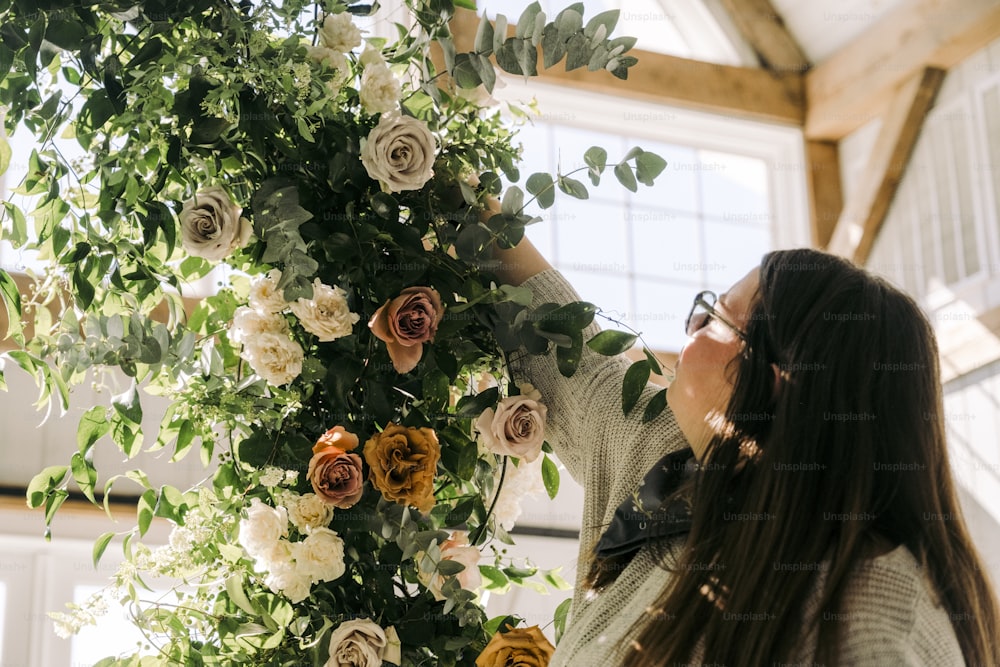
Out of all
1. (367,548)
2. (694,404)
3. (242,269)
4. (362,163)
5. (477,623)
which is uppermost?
(362,163)

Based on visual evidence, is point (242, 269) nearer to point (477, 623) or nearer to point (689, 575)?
point (477, 623)

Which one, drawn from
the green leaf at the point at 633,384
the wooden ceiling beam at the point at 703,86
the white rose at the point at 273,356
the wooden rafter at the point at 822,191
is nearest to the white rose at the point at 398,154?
the white rose at the point at 273,356

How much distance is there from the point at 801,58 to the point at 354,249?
448 centimetres

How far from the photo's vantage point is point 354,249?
1.44 m

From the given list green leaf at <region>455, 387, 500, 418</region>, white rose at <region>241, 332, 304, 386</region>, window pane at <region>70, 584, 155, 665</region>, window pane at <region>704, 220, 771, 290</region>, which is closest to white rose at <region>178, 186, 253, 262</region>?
white rose at <region>241, 332, 304, 386</region>

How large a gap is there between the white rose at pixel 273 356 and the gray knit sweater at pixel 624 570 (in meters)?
0.35

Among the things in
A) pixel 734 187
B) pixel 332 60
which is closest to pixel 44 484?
pixel 332 60

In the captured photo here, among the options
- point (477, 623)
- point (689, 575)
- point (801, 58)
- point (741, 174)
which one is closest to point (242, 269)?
point (477, 623)

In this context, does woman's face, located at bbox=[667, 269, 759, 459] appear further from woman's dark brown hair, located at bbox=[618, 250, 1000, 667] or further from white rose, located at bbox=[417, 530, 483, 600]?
white rose, located at bbox=[417, 530, 483, 600]

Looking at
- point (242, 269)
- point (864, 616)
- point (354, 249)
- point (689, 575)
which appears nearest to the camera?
point (864, 616)

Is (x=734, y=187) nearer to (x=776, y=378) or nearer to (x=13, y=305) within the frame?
(x=776, y=378)

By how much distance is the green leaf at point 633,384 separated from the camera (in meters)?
1.51

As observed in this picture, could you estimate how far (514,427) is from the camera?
4.81 ft

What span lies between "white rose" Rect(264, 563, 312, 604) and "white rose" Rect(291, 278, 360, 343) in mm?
285
